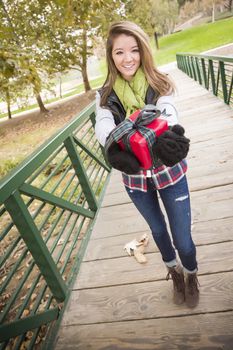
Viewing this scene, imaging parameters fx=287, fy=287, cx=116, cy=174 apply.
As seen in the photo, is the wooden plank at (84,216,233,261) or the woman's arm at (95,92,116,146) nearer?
the woman's arm at (95,92,116,146)

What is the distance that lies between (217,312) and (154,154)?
1333 mm

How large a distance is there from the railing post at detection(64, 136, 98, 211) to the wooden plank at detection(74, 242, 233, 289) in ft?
3.36

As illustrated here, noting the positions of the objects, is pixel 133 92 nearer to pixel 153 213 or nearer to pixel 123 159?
pixel 123 159

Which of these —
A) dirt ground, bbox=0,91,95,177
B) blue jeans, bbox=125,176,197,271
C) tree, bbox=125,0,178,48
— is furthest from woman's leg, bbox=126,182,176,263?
tree, bbox=125,0,178,48

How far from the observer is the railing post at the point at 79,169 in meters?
3.31

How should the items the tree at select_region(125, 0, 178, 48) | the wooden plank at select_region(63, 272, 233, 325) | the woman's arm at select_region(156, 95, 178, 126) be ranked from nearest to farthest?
the woman's arm at select_region(156, 95, 178, 126) < the wooden plank at select_region(63, 272, 233, 325) < the tree at select_region(125, 0, 178, 48)

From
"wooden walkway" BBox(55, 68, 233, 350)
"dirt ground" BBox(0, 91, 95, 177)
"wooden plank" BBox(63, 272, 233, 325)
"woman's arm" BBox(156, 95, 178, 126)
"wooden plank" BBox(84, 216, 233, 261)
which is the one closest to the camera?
"woman's arm" BBox(156, 95, 178, 126)

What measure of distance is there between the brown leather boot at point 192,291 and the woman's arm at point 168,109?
1.20 meters

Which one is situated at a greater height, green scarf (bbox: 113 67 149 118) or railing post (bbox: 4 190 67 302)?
green scarf (bbox: 113 67 149 118)

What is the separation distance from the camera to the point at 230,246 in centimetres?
256

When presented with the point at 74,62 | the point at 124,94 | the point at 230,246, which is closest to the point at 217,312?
the point at 230,246

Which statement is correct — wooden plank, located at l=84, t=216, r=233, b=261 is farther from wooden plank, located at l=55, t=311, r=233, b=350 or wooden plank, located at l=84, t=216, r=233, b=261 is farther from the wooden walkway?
wooden plank, located at l=55, t=311, r=233, b=350

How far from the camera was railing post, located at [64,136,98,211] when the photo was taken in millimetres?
3307

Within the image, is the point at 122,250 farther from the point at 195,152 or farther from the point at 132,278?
the point at 195,152
